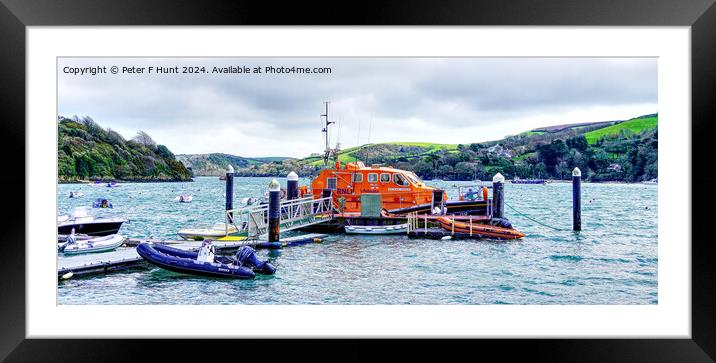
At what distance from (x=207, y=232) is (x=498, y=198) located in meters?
5.13

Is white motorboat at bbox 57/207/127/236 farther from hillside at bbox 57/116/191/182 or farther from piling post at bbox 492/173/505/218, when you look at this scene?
piling post at bbox 492/173/505/218

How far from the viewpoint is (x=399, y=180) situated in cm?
928

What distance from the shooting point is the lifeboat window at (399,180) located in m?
9.19

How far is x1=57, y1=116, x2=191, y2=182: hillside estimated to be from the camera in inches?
223

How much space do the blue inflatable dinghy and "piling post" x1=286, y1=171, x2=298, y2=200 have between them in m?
1.59

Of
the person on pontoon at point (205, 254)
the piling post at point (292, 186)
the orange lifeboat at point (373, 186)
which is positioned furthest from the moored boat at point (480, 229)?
the person on pontoon at point (205, 254)

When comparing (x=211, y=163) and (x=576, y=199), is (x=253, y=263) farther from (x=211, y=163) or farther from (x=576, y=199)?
(x=576, y=199)

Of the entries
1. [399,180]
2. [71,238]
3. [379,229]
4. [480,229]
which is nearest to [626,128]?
[480,229]

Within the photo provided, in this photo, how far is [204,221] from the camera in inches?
297

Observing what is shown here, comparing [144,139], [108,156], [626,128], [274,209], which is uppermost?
[626,128]

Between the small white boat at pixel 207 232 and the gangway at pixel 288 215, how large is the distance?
12 centimetres
